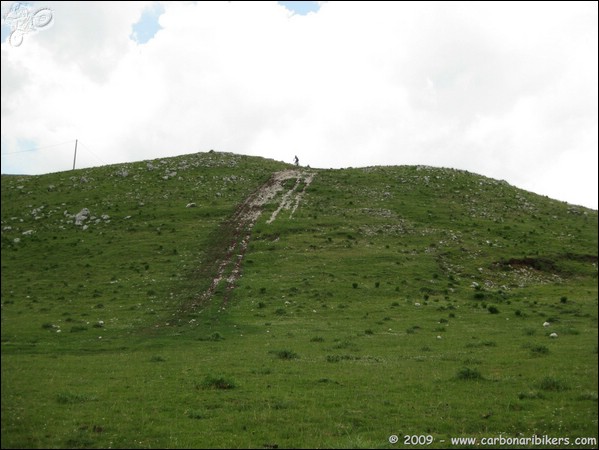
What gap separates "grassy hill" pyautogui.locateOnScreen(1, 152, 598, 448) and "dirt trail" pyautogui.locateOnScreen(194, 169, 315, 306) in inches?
11.3

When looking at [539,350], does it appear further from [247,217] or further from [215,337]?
[247,217]

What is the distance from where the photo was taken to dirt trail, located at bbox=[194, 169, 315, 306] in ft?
142

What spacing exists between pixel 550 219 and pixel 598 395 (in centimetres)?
Answer: 5262

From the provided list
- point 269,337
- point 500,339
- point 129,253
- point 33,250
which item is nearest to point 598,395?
point 500,339

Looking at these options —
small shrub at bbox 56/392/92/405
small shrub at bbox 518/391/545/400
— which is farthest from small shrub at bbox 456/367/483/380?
small shrub at bbox 56/392/92/405

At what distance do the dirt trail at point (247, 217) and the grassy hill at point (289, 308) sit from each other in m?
0.29

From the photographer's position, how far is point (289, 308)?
120 feet

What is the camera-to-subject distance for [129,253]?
165ft

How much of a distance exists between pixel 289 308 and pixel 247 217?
24.3 meters

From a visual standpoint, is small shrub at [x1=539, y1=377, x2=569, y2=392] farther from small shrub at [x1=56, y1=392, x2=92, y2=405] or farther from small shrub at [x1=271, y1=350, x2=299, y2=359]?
small shrub at [x1=56, y1=392, x2=92, y2=405]

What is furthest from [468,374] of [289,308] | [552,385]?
[289,308]

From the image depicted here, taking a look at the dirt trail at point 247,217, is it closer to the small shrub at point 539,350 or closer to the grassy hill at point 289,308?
the grassy hill at point 289,308

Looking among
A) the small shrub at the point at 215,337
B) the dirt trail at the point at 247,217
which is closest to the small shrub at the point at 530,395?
the small shrub at the point at 215,337

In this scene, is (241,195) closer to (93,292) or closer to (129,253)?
(129,253)
